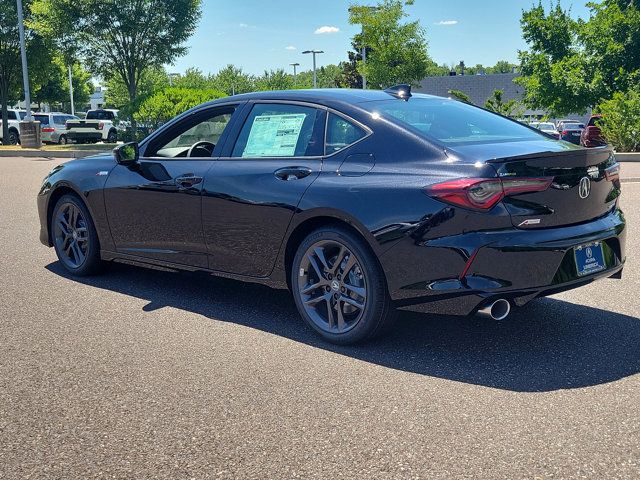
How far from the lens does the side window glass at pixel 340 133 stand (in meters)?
4.61

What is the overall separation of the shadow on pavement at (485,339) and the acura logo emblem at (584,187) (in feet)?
2.95

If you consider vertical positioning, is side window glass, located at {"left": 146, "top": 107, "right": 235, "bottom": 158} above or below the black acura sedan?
above

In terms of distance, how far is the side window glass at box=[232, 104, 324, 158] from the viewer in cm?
483

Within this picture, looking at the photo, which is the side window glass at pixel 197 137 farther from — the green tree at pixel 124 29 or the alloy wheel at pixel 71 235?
the green tree at pixel 124 29

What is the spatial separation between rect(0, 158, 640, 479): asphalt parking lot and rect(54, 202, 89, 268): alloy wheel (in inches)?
26.8

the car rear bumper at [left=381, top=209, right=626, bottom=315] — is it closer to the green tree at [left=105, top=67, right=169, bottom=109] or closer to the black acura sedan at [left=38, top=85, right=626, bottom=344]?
the black acura sedan at [left=38, top=85, right=626, bottom=344]

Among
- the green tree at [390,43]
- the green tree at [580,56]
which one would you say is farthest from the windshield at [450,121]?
the green tree at [390,43]

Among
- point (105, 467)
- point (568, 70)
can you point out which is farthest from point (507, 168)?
point (568, 70)

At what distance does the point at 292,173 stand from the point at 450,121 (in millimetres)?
1069

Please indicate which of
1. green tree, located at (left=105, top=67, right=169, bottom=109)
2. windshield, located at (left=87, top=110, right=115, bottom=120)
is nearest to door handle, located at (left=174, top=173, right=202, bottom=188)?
green tree, located at (left=105, top=67, right=169, bottom=109)

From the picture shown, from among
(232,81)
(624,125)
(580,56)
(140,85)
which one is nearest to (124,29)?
(140,85)

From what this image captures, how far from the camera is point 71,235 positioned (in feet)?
21.3

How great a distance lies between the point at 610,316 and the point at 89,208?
4105 mm

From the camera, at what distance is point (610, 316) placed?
5.06m
